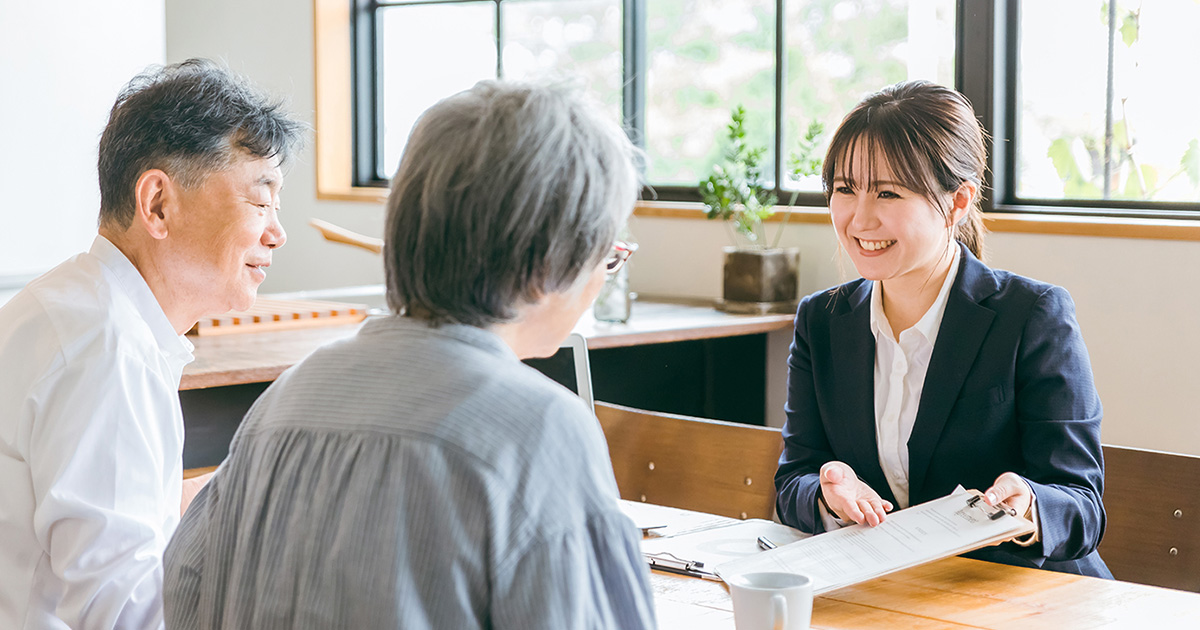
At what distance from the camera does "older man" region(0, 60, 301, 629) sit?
115 cm

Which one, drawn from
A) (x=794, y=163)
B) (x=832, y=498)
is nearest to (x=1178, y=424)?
(x=794, y=163)

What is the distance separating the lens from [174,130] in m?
1.34

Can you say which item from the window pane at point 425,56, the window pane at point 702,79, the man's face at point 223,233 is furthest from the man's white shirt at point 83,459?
the window pane at point 425,56

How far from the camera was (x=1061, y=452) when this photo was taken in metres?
1.62

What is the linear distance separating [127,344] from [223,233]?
230 millimetres

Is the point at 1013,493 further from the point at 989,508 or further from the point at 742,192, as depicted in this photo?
the point at 742,192

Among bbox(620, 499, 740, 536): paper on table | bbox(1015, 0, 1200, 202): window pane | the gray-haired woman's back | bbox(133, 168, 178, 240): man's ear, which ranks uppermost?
bbox(1015, 0, 1200, 202): window pane

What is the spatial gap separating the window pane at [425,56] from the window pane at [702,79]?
0.80 m

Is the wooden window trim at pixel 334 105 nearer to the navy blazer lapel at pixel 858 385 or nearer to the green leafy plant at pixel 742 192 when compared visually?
the green leafy plant at pixel 742 192

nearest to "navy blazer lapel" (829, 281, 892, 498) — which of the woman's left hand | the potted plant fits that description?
the woman's left hand

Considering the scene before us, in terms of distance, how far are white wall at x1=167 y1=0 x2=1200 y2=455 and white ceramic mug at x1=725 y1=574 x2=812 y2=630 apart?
6.92ft

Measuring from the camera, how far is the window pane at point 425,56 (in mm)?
4637

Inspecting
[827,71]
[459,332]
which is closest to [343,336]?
[459,332]

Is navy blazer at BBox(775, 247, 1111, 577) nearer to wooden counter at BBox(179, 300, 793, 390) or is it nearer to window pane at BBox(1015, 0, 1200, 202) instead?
wooden counter at BBox(179, 300, 793, 390)
